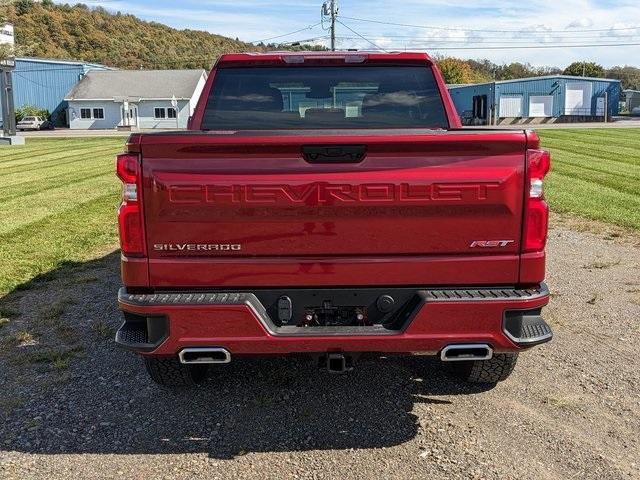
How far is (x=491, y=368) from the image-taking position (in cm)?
412

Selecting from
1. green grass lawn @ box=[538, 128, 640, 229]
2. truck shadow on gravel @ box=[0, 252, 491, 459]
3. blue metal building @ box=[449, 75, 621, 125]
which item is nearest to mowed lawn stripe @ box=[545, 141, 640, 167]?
green grass lawn @ box=[538, 128, 640, 229]

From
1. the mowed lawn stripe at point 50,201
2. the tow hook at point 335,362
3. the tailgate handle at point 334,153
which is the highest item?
the tailgate handle at point 334,153

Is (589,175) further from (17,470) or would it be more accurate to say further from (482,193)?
(17,470)

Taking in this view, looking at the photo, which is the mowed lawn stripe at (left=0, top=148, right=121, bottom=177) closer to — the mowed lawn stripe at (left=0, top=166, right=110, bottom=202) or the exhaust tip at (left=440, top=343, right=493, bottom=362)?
the mowed lawn stripe at (left=0, top=166, right=110, bottom=202)

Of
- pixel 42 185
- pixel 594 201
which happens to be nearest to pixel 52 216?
pixel 42 185

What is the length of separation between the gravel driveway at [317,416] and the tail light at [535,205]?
1090mm

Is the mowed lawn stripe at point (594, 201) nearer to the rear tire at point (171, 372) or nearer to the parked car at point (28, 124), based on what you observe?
the rear tire at point (171, 372)

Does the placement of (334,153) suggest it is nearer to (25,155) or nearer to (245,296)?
(245,296)

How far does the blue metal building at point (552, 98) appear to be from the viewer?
58406 mm

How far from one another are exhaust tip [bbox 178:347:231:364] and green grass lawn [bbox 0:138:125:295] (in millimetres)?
4065

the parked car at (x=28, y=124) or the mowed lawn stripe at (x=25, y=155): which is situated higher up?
the parked car at (x=28, y=124)

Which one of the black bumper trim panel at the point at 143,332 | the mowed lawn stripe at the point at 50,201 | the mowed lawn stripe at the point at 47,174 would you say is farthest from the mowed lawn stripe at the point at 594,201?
the mowed lawn stripe at the point at 47,174

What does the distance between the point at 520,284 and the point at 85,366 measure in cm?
299

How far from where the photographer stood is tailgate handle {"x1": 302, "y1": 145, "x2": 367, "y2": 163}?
10.4ft
